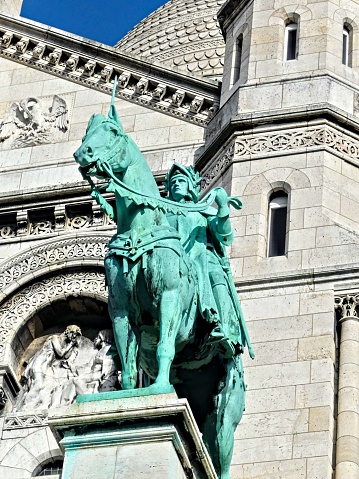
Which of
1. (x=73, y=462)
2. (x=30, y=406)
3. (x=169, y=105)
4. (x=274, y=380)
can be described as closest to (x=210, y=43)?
(x=169, y=105)

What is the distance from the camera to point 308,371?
60.7ft

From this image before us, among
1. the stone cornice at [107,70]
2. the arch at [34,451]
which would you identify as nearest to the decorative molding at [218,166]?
the stone cornice at [107,70]

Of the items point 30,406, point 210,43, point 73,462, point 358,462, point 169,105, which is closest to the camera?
point 73,462

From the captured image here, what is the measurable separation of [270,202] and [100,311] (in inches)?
132

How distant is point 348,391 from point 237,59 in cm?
618

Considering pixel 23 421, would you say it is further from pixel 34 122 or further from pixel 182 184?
pixel 182 184

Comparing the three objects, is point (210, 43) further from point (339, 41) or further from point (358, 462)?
point (358, 462)

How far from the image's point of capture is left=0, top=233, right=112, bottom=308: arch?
2277 cm

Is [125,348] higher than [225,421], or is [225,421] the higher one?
[125,348]

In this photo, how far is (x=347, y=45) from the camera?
22406 millimetres

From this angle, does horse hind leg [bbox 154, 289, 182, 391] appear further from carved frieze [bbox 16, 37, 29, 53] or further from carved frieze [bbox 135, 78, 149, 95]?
carved frieze [bbox 16, 37, 29, 53]

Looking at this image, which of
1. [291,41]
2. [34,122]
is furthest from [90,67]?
[291,41]

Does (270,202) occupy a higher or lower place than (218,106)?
lower

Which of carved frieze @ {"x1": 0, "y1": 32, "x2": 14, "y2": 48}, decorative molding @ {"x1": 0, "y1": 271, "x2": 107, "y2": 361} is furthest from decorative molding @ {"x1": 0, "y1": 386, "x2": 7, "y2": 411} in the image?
carved frieze @ {"x1": 0, "y1": 32, "x2": 14, "y2": 48}
